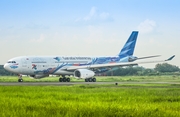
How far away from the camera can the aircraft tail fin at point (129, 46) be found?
62.9 metres

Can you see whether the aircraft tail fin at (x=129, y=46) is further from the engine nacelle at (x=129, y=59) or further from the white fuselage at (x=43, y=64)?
the white fuselage at (x=43, y=64)

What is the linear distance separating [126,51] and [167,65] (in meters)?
46.1

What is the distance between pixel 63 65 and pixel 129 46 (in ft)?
45.5

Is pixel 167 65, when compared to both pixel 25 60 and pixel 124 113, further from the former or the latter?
pixel 124 113

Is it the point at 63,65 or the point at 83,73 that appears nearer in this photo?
the point at 83,73

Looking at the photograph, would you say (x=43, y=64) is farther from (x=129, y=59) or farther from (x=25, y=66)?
(x=129, y=59)

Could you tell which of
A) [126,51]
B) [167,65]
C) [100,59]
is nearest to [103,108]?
[100,59]

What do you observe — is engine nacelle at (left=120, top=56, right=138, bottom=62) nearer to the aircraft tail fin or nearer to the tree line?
the aircraft tail fin

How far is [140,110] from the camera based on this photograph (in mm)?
13156

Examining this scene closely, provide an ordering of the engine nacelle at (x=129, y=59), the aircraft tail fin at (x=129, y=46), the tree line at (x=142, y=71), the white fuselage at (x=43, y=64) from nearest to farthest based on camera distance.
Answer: the white fuselage at (x=43, y=64), the engine nacelle at (x=129, y=59), the aircraft tail fin at (x=129, y=46), the tree line at (x=142, y=71)

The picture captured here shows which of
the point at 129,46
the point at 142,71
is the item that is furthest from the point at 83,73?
the point at 142,71

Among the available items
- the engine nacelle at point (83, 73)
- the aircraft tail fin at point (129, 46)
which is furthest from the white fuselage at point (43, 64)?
the aircraft tail fin at point (129, 46)

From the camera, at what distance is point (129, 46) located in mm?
63781

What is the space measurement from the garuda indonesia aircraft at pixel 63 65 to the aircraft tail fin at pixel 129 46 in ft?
3.71
